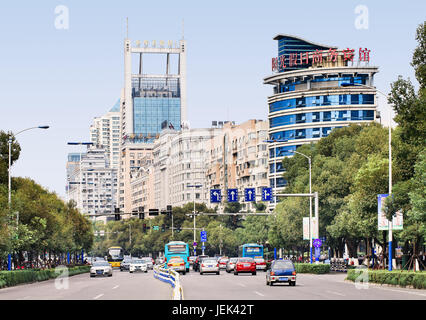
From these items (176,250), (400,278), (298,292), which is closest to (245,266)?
(176,250)

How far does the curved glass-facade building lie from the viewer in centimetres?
14112

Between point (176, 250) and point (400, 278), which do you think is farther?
point (176, 250)

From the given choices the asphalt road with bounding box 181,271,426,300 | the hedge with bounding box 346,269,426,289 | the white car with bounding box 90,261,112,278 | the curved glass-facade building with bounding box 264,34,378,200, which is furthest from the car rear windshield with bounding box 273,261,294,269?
the curved glass-facade building with bounding box 264,34,378,200

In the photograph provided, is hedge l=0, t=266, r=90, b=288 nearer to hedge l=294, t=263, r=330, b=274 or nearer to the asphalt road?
the asphalt road

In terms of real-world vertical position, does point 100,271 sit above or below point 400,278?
below

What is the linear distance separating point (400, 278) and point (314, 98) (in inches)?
3928

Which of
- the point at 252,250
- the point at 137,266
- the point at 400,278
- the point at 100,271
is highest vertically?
the point at 400,278

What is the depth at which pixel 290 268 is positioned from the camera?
157 feet

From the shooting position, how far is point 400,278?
45.6 metres

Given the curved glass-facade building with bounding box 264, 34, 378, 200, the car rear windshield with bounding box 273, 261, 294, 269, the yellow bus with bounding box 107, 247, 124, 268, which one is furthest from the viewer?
the curved glass-facade building with bounding box 264, 34, 378, 200

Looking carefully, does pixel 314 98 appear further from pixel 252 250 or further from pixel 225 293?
pixel 225 293

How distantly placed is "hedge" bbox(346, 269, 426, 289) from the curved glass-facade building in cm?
9110
